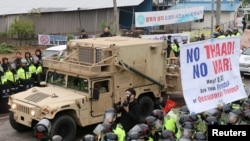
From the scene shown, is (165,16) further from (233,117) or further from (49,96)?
(233,117)

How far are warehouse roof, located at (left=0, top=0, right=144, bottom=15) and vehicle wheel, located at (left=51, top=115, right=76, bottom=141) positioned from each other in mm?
20092

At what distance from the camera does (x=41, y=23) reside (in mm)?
30906

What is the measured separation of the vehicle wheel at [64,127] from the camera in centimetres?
1094

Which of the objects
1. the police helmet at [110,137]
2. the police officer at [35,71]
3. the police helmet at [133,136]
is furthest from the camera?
the police officer at [35,71]

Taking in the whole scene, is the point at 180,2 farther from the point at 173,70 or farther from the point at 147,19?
the point at 173,70

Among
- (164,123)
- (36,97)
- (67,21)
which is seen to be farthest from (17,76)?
(67,21)

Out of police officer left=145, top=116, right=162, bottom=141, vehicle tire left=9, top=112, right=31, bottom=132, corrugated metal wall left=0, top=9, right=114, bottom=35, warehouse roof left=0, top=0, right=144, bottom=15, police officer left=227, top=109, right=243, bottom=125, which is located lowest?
vehicle tire left=9, top=112, right=31, bottom=132

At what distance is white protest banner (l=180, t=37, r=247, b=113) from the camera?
8102 millimetres

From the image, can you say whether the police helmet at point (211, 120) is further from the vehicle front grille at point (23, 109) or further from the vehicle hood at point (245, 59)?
the vehicle hood at point (245, 59)

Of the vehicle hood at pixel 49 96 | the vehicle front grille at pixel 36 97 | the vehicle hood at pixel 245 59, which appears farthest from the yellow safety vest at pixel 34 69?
the vehicle hood at pixel 245 59

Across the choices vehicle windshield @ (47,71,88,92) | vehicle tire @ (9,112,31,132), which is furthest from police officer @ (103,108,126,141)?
vehicle tire @ (9,112,31,132)

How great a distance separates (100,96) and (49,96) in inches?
51.2

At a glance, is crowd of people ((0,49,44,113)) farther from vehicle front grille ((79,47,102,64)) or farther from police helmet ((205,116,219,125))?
police helmet ((205,116,219,125))

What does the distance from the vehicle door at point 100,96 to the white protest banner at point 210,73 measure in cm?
372
